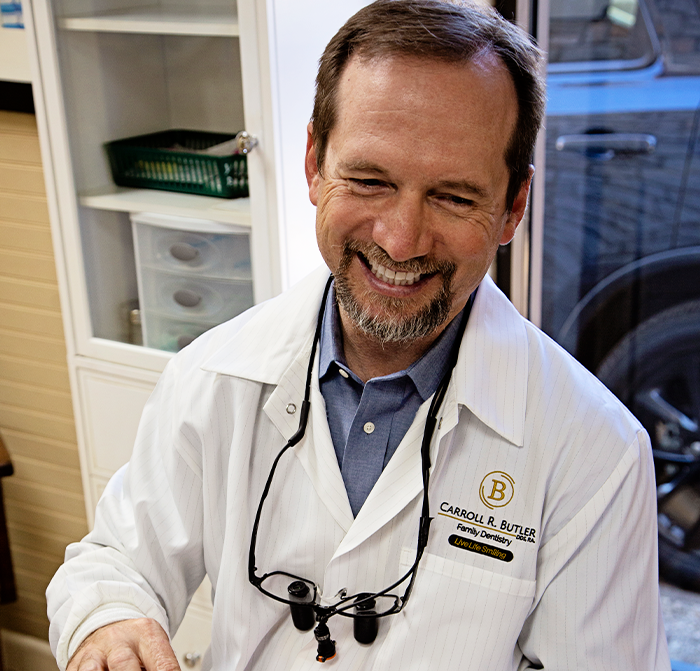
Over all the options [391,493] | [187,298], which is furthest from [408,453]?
[187,298]

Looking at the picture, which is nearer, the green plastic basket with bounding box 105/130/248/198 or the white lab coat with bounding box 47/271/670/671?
the white lab coat with bounding box 47/271/670/671

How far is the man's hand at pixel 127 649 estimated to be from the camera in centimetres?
110

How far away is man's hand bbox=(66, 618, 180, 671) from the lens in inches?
43.3

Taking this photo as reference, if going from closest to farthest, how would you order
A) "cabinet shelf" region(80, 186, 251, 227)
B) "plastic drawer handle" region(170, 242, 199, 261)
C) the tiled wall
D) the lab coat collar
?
the lab coat collar → "cabinet shelf" region(80, 186, 251, 227) → "plastic drawer handle" region(170, 242, 199, 261) → the tiled wall

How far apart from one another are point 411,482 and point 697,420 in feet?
4.31

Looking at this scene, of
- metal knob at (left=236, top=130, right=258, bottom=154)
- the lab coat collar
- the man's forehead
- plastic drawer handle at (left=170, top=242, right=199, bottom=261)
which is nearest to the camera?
the man's forehead

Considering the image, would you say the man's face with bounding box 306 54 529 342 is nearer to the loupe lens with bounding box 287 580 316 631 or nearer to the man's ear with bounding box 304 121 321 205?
the man's ear with bounding box 304 121 321 205

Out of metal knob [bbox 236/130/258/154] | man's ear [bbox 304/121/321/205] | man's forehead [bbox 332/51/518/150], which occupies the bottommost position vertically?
metal knob [bbox 236/130/258/154]

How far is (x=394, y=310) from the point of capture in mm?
1159

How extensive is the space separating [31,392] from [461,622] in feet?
5.65

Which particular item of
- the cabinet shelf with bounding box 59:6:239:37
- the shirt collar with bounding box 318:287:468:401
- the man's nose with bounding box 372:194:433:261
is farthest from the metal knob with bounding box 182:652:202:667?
the cabinet shelf with bounding box 59:6:239:37

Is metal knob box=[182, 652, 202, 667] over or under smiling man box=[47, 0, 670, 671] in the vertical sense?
under

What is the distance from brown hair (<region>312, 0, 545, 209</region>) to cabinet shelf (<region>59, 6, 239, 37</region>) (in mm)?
568

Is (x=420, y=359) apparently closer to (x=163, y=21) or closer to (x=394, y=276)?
(x=394, y=276)
